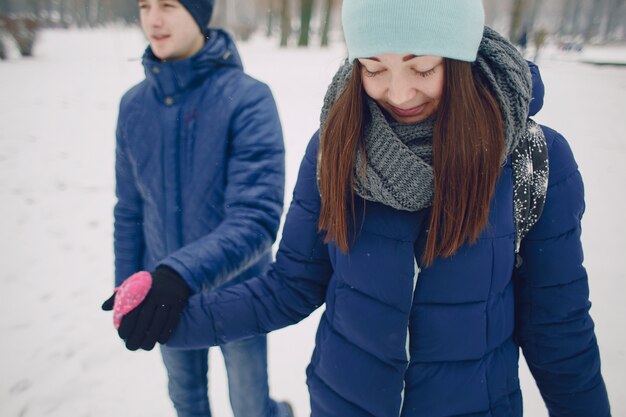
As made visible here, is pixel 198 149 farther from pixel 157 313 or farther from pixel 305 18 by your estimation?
pixel 305 18

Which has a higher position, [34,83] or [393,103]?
[393,103]

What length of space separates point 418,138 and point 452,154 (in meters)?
0.09

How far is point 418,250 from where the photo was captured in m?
1.01

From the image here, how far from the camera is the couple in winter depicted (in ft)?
3.04

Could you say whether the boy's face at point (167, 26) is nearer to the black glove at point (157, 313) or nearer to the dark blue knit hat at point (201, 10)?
the dark blue knit hat at point (201, 10)

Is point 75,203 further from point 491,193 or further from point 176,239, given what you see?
point 491,193

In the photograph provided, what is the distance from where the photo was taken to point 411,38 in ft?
2.93

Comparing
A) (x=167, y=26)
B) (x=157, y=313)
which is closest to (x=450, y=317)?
(x=157, y=313)

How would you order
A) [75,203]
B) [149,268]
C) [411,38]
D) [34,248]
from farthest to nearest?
1. [75,203]
2. [34,248]
3. [149,268]
4. [411,38]

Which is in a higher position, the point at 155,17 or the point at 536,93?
the point at 155,17

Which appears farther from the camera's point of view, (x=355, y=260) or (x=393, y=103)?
(x=355, y=260)

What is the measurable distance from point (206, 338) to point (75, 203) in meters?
4.36

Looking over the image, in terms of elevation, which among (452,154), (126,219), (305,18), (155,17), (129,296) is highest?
(305,18)

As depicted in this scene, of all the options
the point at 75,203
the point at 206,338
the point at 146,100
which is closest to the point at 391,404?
the point at 206,338
